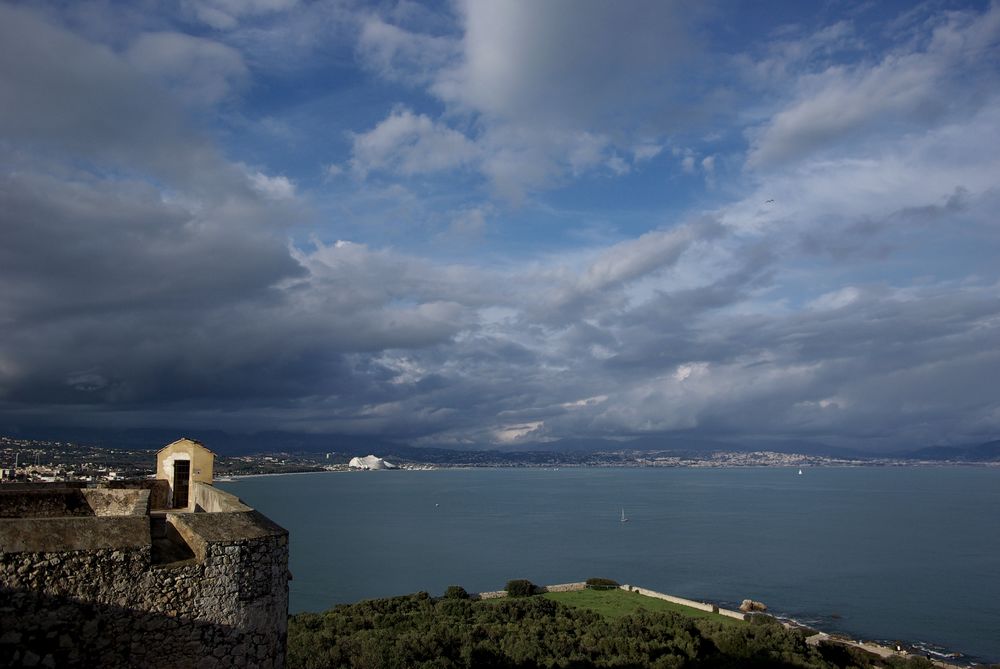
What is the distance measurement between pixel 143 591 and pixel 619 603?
39.7 m

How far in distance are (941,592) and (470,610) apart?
147 ft

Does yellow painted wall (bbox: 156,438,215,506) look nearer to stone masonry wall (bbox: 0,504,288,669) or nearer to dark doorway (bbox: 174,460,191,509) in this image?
dark doorway (bbox: 174,460,191,509)

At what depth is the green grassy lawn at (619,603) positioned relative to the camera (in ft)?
126

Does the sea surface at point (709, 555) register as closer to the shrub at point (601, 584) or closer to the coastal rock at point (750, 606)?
the coastal rock at point (750, 606)

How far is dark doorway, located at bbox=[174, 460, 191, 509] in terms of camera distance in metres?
11.8

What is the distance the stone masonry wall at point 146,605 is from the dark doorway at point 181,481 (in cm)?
590

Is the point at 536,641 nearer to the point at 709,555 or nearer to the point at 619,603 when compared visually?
the point at 619,603

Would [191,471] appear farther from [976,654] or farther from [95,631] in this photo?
Result: [976,654]

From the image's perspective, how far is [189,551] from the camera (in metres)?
6.29

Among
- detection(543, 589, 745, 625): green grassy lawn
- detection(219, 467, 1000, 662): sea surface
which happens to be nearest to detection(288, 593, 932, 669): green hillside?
detection(543, 589, 745, 625): green grassy lawn

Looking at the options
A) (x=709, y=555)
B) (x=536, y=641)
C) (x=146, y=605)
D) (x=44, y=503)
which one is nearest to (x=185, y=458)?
(x=44, y=503)

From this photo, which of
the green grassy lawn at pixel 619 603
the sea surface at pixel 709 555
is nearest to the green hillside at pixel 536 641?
the green grassy lawn at pixel 619 603

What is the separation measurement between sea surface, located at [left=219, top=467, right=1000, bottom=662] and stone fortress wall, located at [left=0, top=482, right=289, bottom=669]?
4780 cm

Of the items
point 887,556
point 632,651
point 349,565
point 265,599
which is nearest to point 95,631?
point 265,599
